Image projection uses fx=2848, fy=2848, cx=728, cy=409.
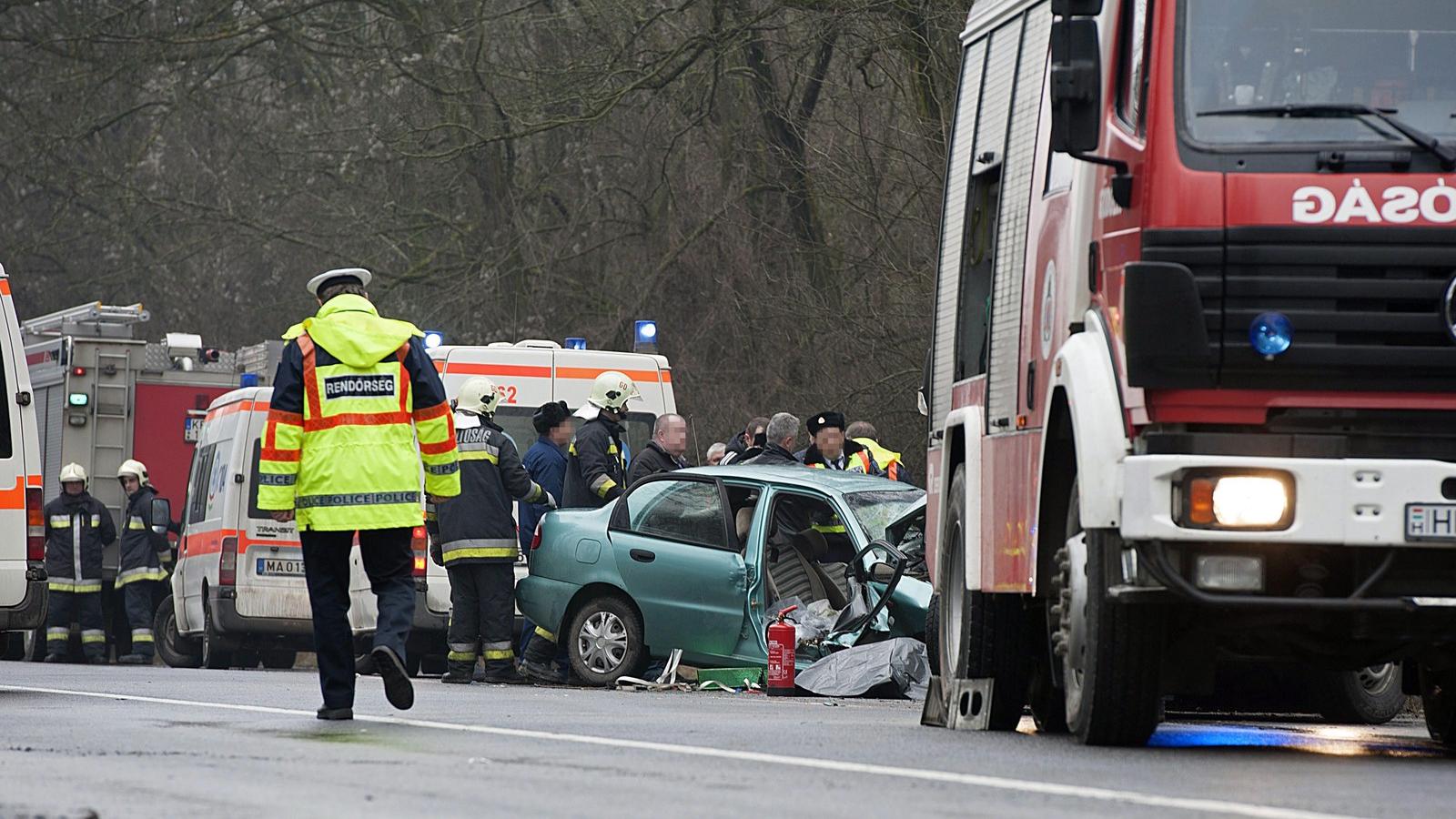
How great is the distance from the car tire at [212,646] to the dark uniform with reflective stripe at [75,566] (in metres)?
3.38

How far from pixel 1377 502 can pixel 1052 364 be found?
4.50 feet

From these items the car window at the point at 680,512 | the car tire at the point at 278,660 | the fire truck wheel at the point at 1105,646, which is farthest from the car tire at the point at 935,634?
the car tire at the point at 278,660

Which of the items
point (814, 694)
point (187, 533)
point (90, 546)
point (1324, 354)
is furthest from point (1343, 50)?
point (90, 546)

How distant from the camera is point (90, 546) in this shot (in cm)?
2436

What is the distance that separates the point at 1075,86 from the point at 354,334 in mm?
3250

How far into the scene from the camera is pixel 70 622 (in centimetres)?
2445

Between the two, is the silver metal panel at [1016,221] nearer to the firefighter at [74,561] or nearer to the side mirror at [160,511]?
the side mirror at [160,511]

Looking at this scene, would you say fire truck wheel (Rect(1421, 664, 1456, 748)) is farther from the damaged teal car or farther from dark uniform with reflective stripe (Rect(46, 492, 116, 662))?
dark uniform with reflective stripe (Rect(46, 492, 116, 662))

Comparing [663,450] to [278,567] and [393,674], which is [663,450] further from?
[393,674]

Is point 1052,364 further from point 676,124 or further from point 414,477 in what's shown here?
point 676,124

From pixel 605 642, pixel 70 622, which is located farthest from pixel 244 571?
pixel 70 622

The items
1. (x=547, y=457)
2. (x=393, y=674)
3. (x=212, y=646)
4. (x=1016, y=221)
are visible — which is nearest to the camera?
(x=1016, y=221)

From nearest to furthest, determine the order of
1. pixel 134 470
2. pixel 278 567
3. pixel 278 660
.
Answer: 1. pixel 278 567
2. pixel 278 660
3. pixel 134 470

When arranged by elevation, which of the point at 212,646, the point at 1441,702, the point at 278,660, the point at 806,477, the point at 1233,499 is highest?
the point at 806,477
